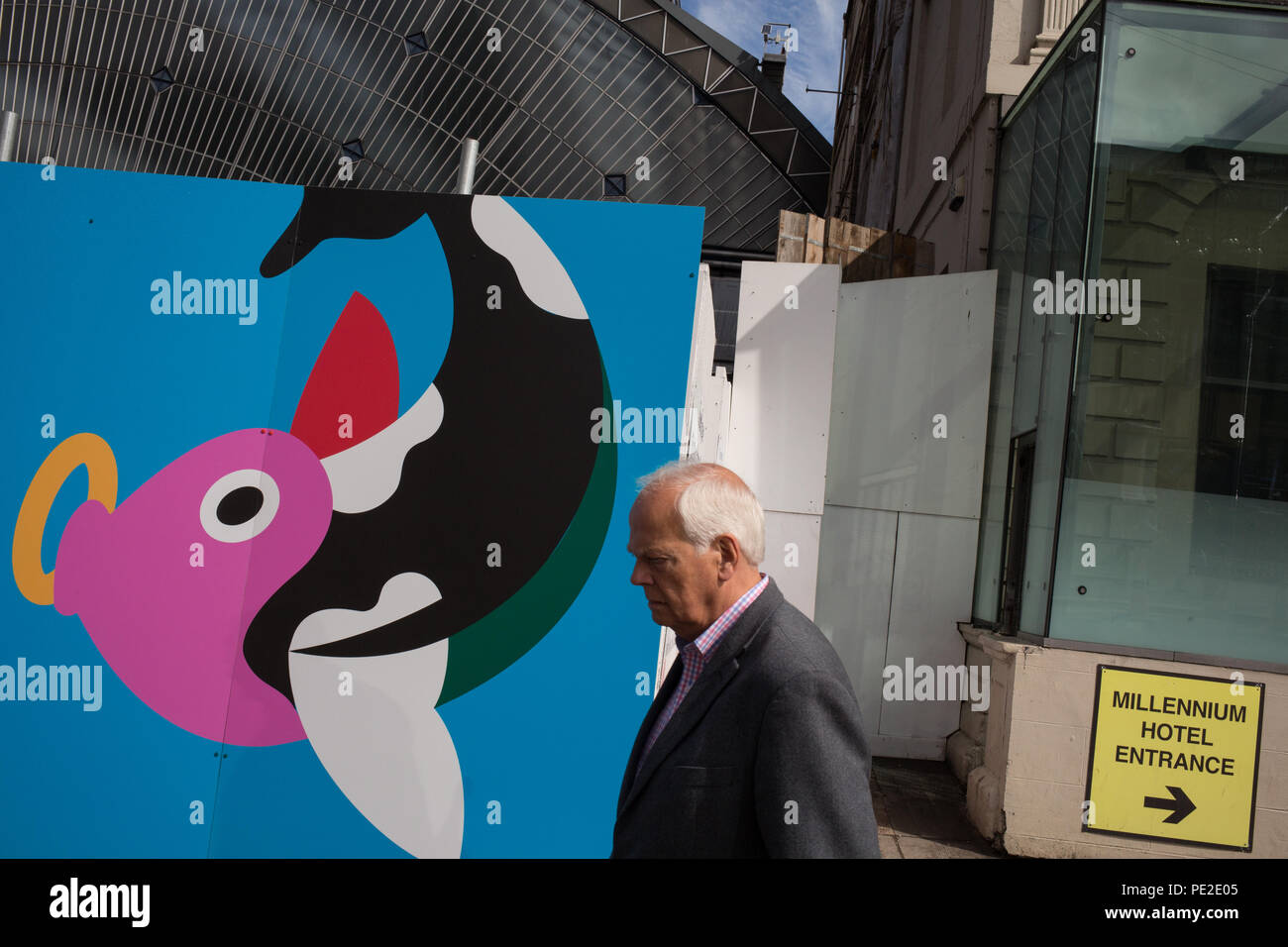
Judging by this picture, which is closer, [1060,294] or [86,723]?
[86,723]

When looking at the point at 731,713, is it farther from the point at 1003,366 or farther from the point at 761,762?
the point at 1003,366

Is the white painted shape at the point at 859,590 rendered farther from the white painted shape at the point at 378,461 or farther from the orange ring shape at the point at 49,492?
the orange ring shape at the point at 49,492

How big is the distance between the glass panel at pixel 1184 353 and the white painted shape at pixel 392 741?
13.2 feet

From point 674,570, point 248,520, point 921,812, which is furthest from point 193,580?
point 921,812

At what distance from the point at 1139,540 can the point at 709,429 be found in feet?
9.73

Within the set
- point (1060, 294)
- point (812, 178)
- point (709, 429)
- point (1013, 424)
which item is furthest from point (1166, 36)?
point (812, 178)

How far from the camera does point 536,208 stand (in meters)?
5.07

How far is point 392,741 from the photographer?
4695 millimetres

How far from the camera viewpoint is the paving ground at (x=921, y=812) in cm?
632

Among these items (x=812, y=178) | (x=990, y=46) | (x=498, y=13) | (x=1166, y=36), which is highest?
(x=498, y=13)

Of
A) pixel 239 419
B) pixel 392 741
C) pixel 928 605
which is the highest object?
pixel 239 419

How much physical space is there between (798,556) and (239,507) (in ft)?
14.5

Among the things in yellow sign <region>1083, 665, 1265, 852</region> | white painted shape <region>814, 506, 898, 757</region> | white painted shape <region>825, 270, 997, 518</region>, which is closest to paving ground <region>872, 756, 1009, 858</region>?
white painted shape <region>814, 506, 898, 757</region>
